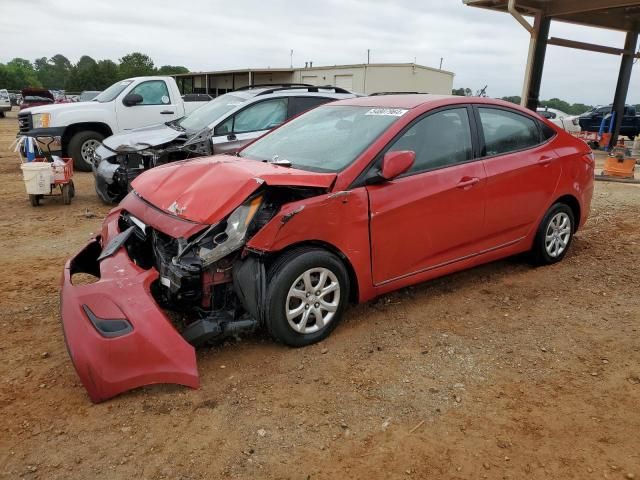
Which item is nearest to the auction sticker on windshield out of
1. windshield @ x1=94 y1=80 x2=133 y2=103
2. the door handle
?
the door handle

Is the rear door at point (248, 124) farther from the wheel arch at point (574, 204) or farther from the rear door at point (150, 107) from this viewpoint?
the wheel arch at point (574, 204)

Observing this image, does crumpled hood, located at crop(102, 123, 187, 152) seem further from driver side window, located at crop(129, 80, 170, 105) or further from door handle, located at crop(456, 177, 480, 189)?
door handle, located at crop(456, 177, 480, 189)

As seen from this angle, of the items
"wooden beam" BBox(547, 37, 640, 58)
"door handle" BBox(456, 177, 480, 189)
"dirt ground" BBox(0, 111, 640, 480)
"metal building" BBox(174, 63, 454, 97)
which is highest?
"wooden beam" BBox(547, 37, 640, 58)

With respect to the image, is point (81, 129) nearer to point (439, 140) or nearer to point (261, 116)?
point (261, 116)

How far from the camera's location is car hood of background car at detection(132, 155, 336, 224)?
323cm

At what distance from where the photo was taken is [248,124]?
771cm

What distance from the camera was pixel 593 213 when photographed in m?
7.17

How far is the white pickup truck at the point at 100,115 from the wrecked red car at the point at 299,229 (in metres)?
6.41

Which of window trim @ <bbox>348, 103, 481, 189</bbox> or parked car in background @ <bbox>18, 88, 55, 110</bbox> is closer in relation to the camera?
window trim @ <bbox>348, 103, 481, 189</bbox>

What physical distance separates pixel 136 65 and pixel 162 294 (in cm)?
8715

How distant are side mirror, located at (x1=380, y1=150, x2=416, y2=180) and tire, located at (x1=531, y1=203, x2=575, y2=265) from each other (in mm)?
1939

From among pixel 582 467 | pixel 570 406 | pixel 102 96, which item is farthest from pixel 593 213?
pixel 102 96

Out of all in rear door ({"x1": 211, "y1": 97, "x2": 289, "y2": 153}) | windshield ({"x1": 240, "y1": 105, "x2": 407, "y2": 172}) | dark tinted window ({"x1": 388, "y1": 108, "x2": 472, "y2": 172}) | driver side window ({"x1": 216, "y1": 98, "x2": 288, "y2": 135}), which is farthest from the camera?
driver side window ({"x1": 216, "y1": 98, "x2": 288, "y2": 135})

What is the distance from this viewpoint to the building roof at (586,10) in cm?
1155
